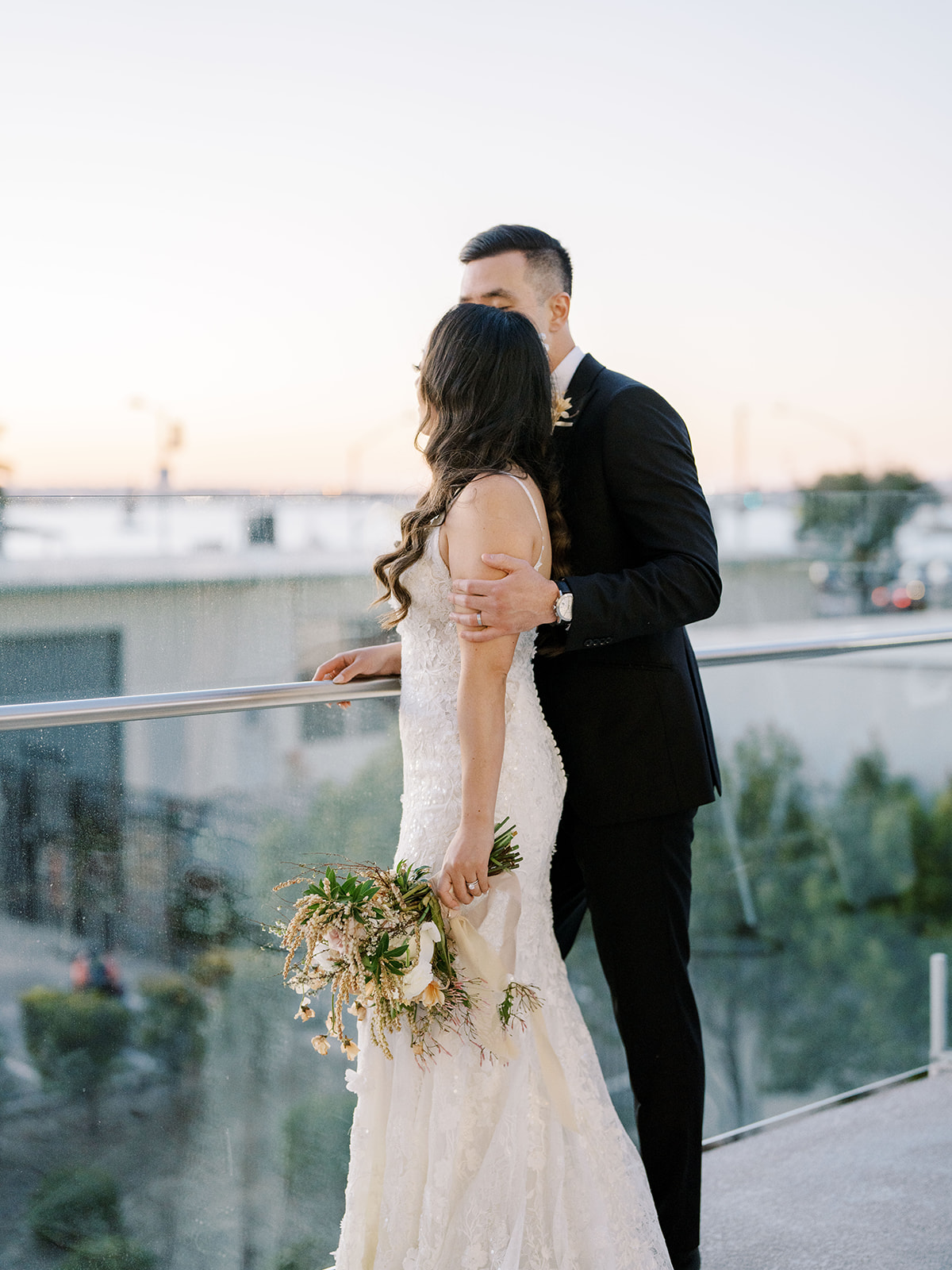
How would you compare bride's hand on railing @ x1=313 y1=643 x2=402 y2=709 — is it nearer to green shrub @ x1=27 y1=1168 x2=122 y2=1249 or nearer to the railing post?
green shrub @ x1=27 y1=1168 x2=122 y2=1249

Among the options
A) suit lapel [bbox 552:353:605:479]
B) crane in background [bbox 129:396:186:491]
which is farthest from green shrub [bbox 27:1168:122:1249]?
crane in background [bbox 129:396:186:491]

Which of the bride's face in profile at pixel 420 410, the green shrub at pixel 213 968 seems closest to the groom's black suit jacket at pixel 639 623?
the bride's face in profile at pixel 420 410

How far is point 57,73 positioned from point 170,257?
431 centimetres

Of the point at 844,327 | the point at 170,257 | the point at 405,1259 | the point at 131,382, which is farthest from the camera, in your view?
the point at 844,327

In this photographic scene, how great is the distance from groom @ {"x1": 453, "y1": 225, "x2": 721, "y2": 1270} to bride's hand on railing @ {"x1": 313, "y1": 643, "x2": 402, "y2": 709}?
12.6 inches

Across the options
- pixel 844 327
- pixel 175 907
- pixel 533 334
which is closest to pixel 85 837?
pixel 175 907

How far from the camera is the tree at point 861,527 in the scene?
1388 cm

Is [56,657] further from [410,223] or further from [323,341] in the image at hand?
[323,341]

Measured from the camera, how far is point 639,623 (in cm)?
169

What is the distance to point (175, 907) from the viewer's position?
1.89 meters

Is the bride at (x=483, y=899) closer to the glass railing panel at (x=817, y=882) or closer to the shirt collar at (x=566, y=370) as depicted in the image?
the shirt collar at (x=566, y=370)

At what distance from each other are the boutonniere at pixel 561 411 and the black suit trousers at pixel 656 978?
0.66m

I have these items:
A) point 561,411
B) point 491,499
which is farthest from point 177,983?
point 561,411

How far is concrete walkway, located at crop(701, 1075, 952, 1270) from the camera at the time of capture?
2135mm
